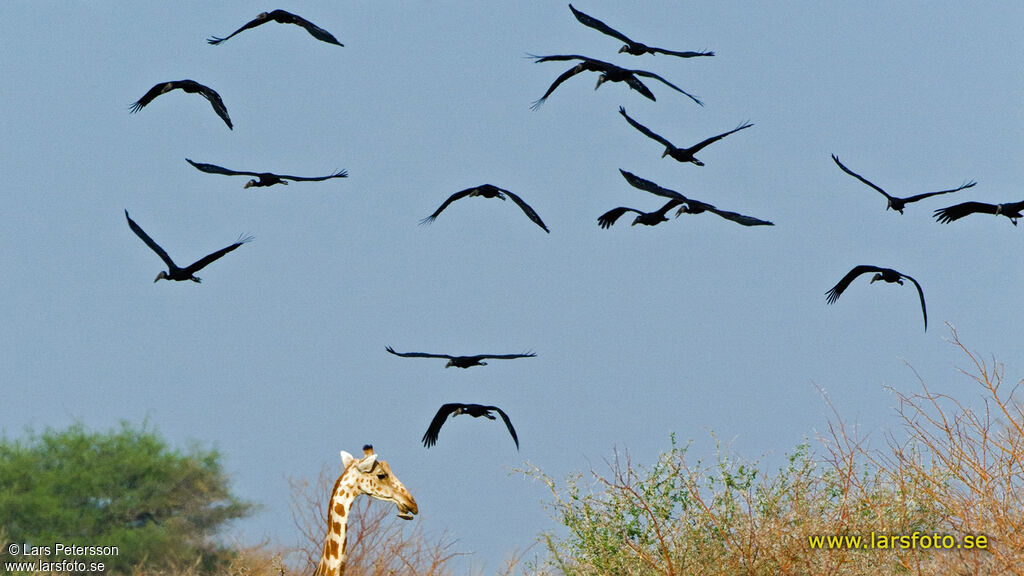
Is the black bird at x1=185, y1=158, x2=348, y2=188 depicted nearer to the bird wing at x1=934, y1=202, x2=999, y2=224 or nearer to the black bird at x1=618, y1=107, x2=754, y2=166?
the black bird at x1=618, y1=107, x2=754, y2=166

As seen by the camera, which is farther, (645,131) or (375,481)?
(645,131)

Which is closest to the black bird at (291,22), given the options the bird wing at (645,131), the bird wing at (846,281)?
the bird wing at (645,131)

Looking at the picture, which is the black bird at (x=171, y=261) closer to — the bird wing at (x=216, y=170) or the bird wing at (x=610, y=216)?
the bird wing at (x=216, y=170)

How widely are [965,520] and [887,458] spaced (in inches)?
59.5

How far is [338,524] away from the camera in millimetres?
9578

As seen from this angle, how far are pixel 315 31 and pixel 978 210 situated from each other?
7720 mm

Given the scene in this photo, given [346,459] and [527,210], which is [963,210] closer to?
[527,210]

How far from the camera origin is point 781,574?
11.4 meters

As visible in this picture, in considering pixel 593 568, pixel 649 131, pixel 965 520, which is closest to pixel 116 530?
pixel 593 568

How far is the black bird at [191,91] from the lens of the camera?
1247cm

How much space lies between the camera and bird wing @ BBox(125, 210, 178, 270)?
470 inches

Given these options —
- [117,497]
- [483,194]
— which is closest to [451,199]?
[483,194]

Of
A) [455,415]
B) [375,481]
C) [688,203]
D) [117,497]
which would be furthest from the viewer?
[117,497]

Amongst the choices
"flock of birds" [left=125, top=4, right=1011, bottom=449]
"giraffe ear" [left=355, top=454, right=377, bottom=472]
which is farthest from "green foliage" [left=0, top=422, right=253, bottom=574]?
"giraffe ear" [left=355, top=454, right=377, bottom=472]
